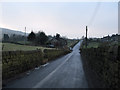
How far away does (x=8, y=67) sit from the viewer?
8.38m

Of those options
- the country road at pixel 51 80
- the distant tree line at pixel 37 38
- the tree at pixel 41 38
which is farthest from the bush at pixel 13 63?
the tree at pixel 41 38

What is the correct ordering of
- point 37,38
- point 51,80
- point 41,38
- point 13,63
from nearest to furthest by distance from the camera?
1. point 51,80
2. point 13,63
3. point 41,38
4. point 37,38

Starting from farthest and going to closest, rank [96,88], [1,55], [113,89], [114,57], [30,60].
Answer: [30,60] < [1,55] < [96,88] < [114,57] < [113,89]

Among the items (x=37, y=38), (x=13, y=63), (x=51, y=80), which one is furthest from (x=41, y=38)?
(x=51, y=80)

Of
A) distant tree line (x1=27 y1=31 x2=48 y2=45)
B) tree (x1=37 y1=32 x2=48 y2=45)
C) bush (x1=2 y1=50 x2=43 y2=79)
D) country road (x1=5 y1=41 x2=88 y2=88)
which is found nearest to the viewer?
country road (x1=5 y1=41 x2=88 y2=88)

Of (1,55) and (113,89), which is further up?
(1,55)

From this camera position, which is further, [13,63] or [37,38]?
[37,38]

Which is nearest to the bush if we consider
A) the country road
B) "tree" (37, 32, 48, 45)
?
the country road

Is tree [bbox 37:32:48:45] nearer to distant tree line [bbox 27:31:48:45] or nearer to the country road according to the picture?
distant tree line [bbox 27:31:48:45]

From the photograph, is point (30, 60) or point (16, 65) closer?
point (16, 65)

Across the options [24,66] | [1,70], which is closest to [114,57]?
[1,70]

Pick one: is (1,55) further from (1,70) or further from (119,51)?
(119,51)

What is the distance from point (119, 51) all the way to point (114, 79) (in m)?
0.87

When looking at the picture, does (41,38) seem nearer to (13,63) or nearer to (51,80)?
(13,63)
